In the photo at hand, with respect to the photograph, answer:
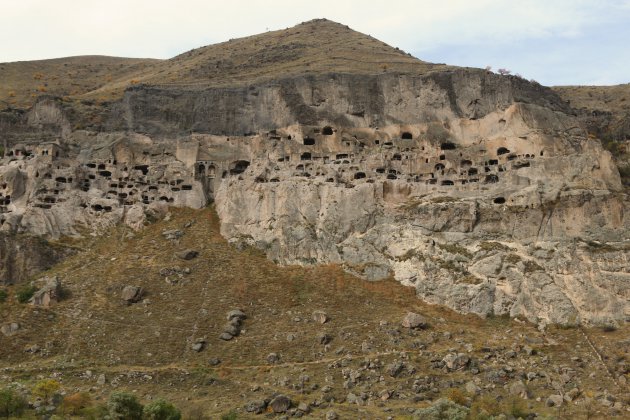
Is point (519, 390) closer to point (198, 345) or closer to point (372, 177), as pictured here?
point (198, 345)

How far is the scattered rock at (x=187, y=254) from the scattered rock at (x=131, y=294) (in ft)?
17.1

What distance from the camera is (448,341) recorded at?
136 feet

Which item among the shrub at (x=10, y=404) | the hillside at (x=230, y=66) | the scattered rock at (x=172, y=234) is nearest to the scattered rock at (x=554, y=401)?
the shrub at (x=10, y=404)

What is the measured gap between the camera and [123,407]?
111 feet

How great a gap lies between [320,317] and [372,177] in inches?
626

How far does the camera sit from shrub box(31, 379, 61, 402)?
36.1 meters

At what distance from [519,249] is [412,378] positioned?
15.0 metres

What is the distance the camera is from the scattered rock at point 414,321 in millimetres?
42844

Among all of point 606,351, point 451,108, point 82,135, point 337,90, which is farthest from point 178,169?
point 606,351

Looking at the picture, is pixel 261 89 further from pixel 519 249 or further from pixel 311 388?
pixel 311 388

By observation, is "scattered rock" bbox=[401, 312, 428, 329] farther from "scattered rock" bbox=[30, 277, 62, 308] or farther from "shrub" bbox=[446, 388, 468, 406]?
"scattered rock" bbox=[30, 277, 62, 308]

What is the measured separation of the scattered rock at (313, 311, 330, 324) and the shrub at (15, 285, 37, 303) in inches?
790

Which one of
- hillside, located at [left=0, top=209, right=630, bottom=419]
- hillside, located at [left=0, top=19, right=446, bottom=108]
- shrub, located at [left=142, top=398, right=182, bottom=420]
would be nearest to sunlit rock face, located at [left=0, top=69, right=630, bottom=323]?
hillside, located at [left=0, top=209, right=630, bottom=419]

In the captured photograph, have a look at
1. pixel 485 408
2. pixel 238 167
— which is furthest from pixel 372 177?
pixel 485 408
